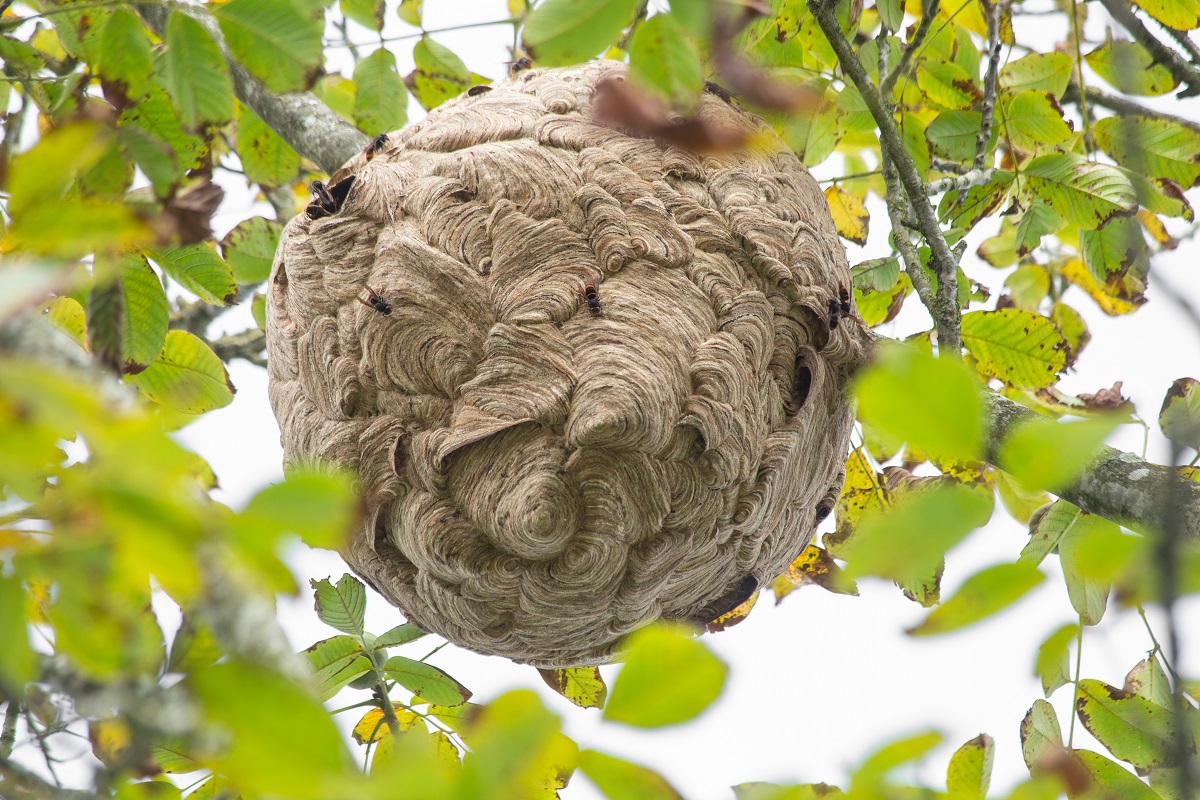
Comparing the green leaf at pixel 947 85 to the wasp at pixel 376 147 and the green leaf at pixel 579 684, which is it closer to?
the wasp at pixel 376 147

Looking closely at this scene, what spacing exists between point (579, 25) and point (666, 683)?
0.58 m

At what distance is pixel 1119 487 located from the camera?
1.49m

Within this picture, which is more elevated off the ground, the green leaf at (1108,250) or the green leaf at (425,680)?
the green leaf at (1108,250)

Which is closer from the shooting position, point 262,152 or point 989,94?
point 989,94

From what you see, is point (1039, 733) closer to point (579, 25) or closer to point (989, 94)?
point (989, 94)

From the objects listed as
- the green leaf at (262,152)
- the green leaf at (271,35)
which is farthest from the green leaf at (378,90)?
the green leaf at (271,35)

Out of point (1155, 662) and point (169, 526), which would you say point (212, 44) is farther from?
point (1155, 662)

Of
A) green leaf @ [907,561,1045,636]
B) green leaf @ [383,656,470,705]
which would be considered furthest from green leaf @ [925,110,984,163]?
green leaf @ [907,561,1045,636]

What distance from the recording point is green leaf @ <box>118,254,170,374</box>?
5.18 ft

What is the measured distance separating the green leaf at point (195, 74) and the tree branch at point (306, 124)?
96cm

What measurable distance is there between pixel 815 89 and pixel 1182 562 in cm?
148

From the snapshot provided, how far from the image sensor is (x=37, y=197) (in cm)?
69

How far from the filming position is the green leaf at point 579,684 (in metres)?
2.26

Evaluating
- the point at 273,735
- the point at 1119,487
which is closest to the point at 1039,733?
the point at 1119,487
